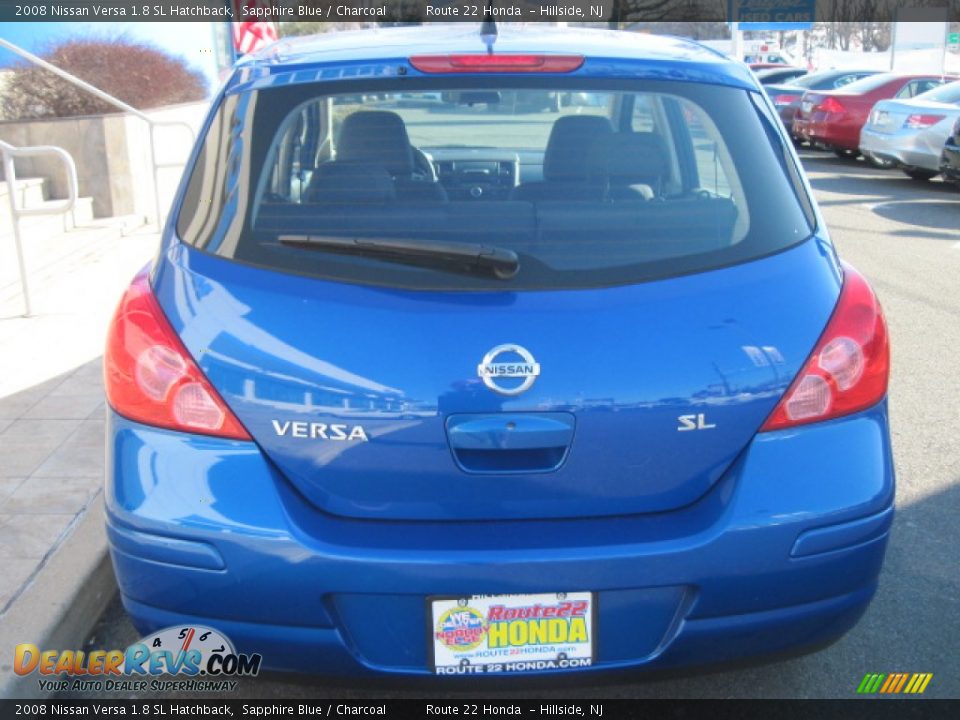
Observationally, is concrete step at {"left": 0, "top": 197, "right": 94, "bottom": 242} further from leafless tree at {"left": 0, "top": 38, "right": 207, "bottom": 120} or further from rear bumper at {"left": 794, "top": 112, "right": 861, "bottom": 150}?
Result: rear bumper at {"left": 794, "top": 112, "right": 861, "bottom": 150}

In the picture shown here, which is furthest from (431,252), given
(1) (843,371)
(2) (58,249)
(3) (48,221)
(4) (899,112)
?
(4) (899,112)

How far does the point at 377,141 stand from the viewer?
307 cm

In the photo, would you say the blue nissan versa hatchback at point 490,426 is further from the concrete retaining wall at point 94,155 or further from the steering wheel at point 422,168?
the concrete retaining wall at point 94,155

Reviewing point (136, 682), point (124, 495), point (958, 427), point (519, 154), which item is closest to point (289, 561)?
point (124, 495)

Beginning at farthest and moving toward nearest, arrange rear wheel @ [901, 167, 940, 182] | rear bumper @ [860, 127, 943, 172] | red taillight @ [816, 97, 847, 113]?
red taillight @ [816, 97, 847, 113], rear wheel @ [901, 167, 940, 182], rear bumper @ [860, 127, 943, 172]

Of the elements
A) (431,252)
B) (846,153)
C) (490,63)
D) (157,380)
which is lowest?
(846,153)

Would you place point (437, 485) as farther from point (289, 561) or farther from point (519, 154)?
point (519, 154)

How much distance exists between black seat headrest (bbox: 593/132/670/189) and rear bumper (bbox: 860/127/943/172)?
12.7 meters

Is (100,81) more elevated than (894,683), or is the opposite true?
(100,81)

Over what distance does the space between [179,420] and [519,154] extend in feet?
A: 5.56

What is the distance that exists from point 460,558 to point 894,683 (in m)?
1.53

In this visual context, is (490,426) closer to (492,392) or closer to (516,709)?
(492,392)

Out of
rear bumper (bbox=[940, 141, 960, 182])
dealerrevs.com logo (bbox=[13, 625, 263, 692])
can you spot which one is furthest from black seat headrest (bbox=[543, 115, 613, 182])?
rear bumper (bbox=[940, 141, 960, 182])

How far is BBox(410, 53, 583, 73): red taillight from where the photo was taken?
2.78 metres
